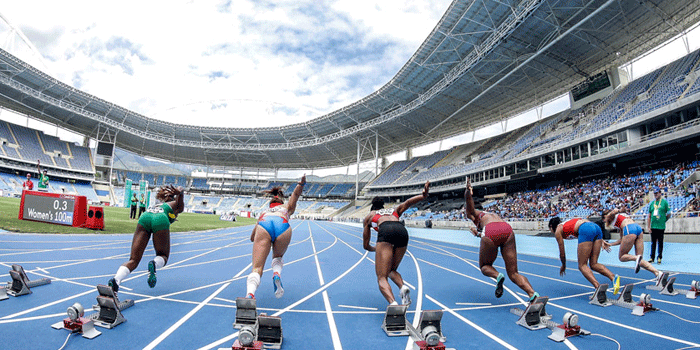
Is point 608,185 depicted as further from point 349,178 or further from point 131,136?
point 131,136

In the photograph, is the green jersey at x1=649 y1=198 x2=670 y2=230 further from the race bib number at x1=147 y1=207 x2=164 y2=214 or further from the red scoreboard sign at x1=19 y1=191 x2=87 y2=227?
the red scoreboard sign at x1=19 y1=191 x2=87 y2=227

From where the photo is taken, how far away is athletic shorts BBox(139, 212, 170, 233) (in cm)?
416

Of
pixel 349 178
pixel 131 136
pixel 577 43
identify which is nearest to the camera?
pixel 577 43

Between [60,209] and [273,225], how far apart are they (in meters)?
12.4

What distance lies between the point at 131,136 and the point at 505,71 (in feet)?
180

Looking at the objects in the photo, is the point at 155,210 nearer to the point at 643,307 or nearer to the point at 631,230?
the point at 643,307

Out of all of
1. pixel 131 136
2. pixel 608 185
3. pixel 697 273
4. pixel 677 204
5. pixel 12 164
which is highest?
pixel 131 136

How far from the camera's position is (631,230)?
229 inches

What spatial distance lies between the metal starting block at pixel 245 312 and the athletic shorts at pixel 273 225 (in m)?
0.93

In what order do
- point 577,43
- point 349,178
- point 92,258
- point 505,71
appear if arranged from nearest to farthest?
point 92,258
point 577,43
point 505,71
point 349,178

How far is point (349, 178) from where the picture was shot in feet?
250

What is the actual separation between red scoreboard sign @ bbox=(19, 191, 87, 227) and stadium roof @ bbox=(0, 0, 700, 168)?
81.9ft

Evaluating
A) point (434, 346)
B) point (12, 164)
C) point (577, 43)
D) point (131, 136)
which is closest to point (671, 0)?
point (577, 43)

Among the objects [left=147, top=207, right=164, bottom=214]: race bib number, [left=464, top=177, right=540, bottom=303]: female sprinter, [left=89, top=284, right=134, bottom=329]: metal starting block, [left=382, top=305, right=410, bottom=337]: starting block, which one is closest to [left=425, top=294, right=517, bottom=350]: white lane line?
[left=464, top=177, right=540, bottom=303]: female sprinter
